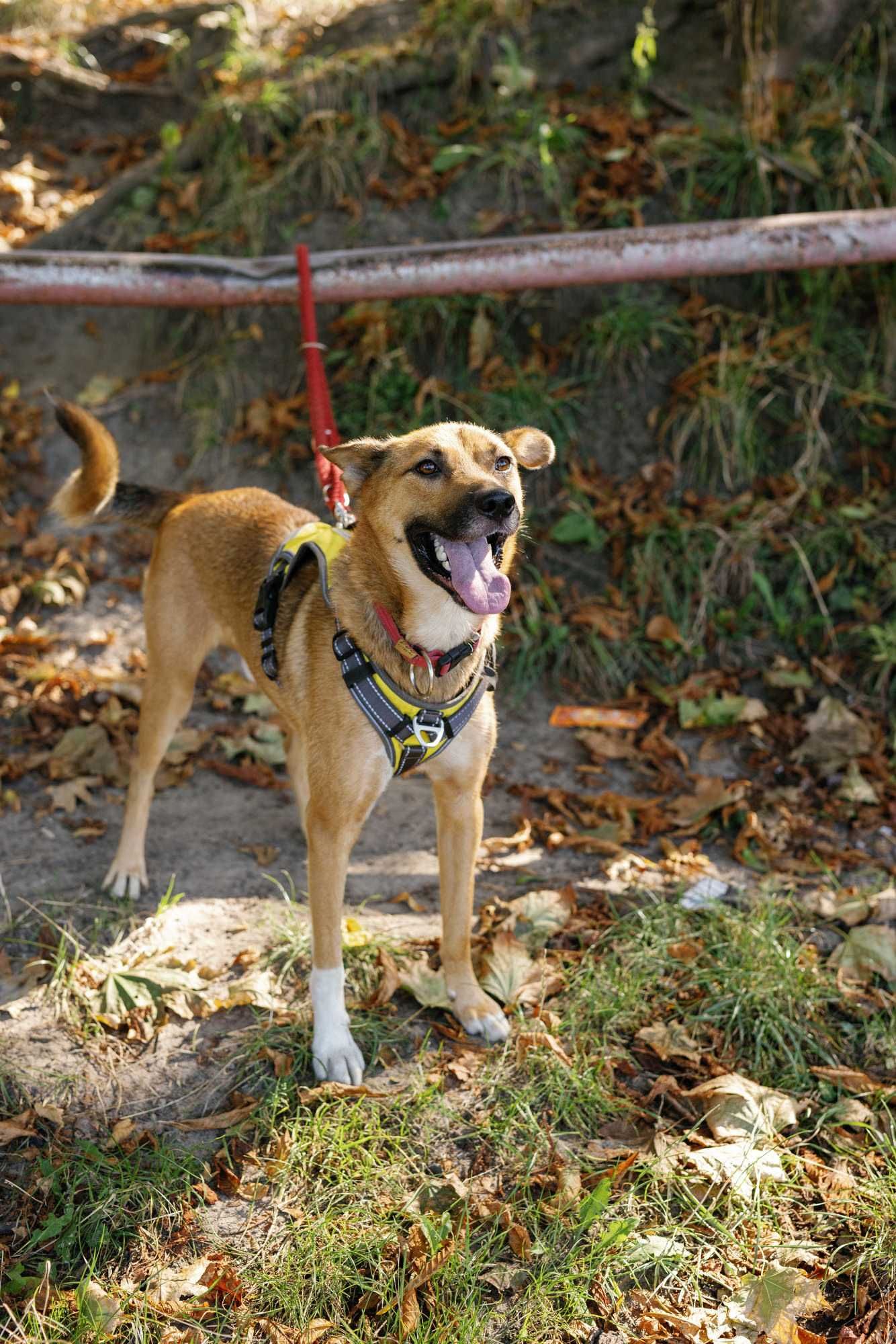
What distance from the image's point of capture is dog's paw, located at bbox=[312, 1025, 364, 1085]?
3.36 m

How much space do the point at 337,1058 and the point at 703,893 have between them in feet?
5.62

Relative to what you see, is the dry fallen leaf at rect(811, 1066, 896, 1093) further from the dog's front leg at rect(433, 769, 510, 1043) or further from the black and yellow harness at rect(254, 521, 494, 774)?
the black and yellow harness at rect(254, 521, 494, 774)

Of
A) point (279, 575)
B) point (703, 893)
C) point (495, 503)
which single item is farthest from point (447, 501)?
point (703, 893)

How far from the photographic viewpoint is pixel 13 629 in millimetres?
A: 5918

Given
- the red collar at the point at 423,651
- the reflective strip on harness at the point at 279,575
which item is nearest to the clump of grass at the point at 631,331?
the reflective strip on harness at the point at 279,575

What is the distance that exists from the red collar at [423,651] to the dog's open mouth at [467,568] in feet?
0.71

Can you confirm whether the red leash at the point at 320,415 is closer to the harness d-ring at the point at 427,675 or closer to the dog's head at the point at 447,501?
the dog's head at the point at 447,501

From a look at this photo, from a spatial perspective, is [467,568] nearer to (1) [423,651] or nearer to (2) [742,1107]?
(1) [423,651]

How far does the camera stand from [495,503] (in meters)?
3.00

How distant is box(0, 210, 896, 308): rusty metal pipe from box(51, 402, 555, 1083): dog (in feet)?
6.41

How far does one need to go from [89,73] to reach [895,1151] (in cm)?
919

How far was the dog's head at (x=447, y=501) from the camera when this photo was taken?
304cm

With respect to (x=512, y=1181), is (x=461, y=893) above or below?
above

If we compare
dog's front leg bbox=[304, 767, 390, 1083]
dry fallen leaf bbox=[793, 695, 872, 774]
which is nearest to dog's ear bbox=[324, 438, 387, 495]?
dog's front leg bbox=[304, 767, 390, 1083]
